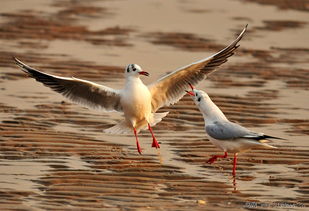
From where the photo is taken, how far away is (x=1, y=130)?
1109 centimetres

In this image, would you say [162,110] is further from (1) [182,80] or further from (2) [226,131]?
(2) [226,131]

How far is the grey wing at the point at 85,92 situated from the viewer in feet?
36.6

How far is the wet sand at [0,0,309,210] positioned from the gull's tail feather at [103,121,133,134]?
0.14 meters

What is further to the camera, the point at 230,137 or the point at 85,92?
the point at 85,92

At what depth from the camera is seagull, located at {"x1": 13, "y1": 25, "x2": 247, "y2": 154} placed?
1115 centimetres

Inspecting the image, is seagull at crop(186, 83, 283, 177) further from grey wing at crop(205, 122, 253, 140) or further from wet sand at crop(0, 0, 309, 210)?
wet sand at crop(0, 0, 309, 210)

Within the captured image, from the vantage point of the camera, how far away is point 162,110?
12992 millimetres

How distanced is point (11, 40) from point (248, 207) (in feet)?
30.2

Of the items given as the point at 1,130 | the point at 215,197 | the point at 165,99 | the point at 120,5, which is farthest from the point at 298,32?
the point at 215,197

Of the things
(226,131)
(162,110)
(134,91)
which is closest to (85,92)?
(134,91)

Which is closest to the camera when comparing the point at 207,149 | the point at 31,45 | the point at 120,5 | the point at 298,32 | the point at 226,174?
the point at 226,174

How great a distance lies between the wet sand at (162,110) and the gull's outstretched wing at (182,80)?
37 centimetres

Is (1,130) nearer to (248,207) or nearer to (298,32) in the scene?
(248,207)

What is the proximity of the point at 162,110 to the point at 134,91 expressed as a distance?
1862mm
